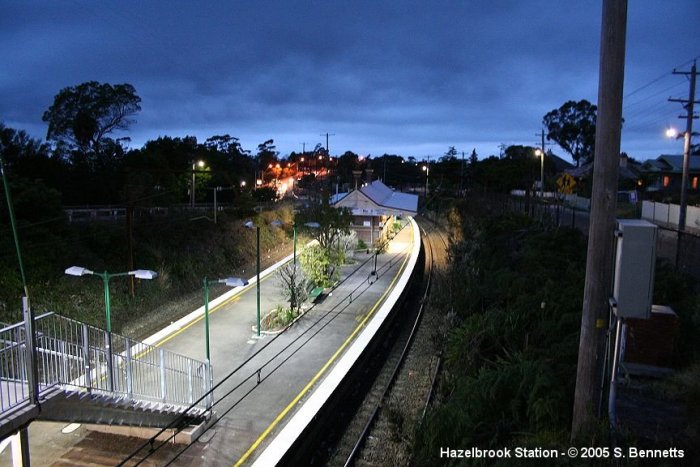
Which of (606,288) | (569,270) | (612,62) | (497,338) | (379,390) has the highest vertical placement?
(612,62)

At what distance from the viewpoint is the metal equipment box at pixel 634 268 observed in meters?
5.52

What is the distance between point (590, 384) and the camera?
5.88 m

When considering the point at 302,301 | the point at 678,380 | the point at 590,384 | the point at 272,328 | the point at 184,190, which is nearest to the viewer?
the point at 590,384

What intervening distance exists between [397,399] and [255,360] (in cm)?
460

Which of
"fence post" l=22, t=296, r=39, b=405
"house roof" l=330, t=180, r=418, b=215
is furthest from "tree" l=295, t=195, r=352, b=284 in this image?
"fence post" l=22, t=296, r=39, b=405

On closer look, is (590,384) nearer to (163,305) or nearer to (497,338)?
(497,338)

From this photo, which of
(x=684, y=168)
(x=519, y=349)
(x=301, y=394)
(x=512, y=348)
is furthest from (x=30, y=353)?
(x=684, y=168)

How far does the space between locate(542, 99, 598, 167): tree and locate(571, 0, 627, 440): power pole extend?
3024 inches

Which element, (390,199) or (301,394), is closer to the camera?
(301,394)

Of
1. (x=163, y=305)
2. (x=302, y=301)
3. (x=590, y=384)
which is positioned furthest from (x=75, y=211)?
(x=590, y=384)

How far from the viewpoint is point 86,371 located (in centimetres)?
822

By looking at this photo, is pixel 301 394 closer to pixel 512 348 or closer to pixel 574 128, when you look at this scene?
pixel 512 348

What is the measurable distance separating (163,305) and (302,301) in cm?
554

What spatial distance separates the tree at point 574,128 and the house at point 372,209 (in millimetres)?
47963
